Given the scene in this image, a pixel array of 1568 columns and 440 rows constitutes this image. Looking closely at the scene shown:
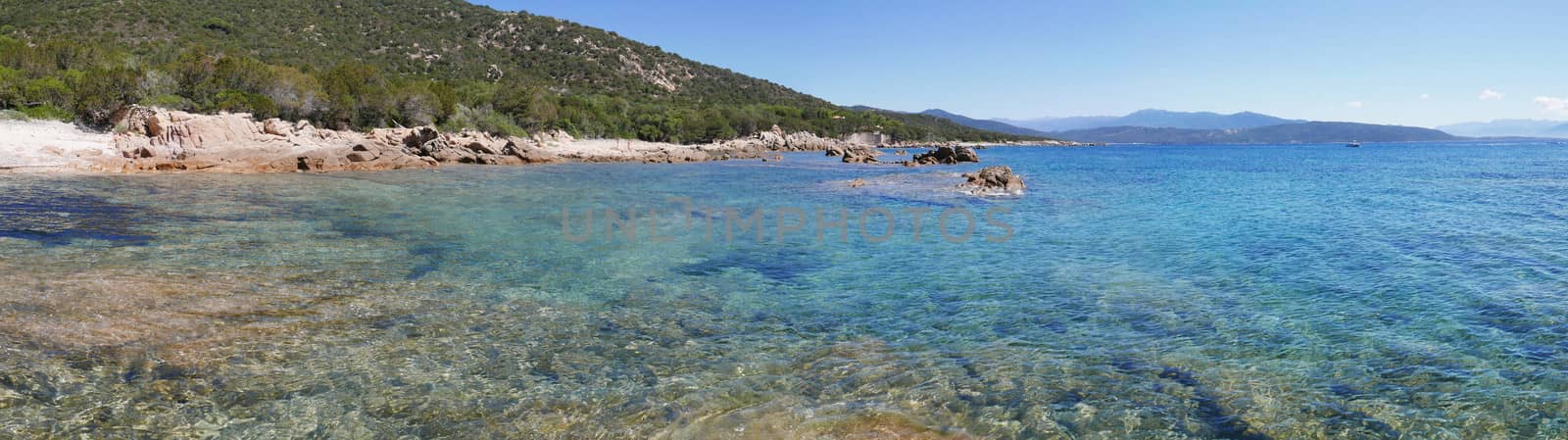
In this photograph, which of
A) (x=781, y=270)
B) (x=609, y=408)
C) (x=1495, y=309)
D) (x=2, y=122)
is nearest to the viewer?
(x=609, y=408)

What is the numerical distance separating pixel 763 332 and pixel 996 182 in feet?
75.7

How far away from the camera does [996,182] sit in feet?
96.3

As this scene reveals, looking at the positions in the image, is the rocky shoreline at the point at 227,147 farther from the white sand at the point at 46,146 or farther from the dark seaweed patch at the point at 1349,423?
the dark seaweed patch at the point at 1349,423

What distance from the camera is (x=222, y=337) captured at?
7.15 metres

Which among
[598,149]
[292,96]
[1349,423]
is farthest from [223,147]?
[1349,423]

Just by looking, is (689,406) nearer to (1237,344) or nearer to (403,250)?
(1237,344)

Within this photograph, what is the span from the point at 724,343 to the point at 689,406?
1801 millimetres

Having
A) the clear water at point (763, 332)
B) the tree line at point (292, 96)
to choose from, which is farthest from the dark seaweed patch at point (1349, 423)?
the tree line at point (292, 96)

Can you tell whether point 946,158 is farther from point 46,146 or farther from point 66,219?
point 46,146

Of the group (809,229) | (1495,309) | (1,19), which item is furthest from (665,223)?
(1,19)

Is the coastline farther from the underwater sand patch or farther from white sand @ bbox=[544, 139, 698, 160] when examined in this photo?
the underwater sand patch

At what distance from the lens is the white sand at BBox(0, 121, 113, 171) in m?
27.8

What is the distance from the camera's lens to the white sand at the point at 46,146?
91.2ft

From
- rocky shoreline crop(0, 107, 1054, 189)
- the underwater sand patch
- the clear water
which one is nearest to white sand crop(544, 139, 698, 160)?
rocky shoreline crop(0, 107, 1054, 189)
